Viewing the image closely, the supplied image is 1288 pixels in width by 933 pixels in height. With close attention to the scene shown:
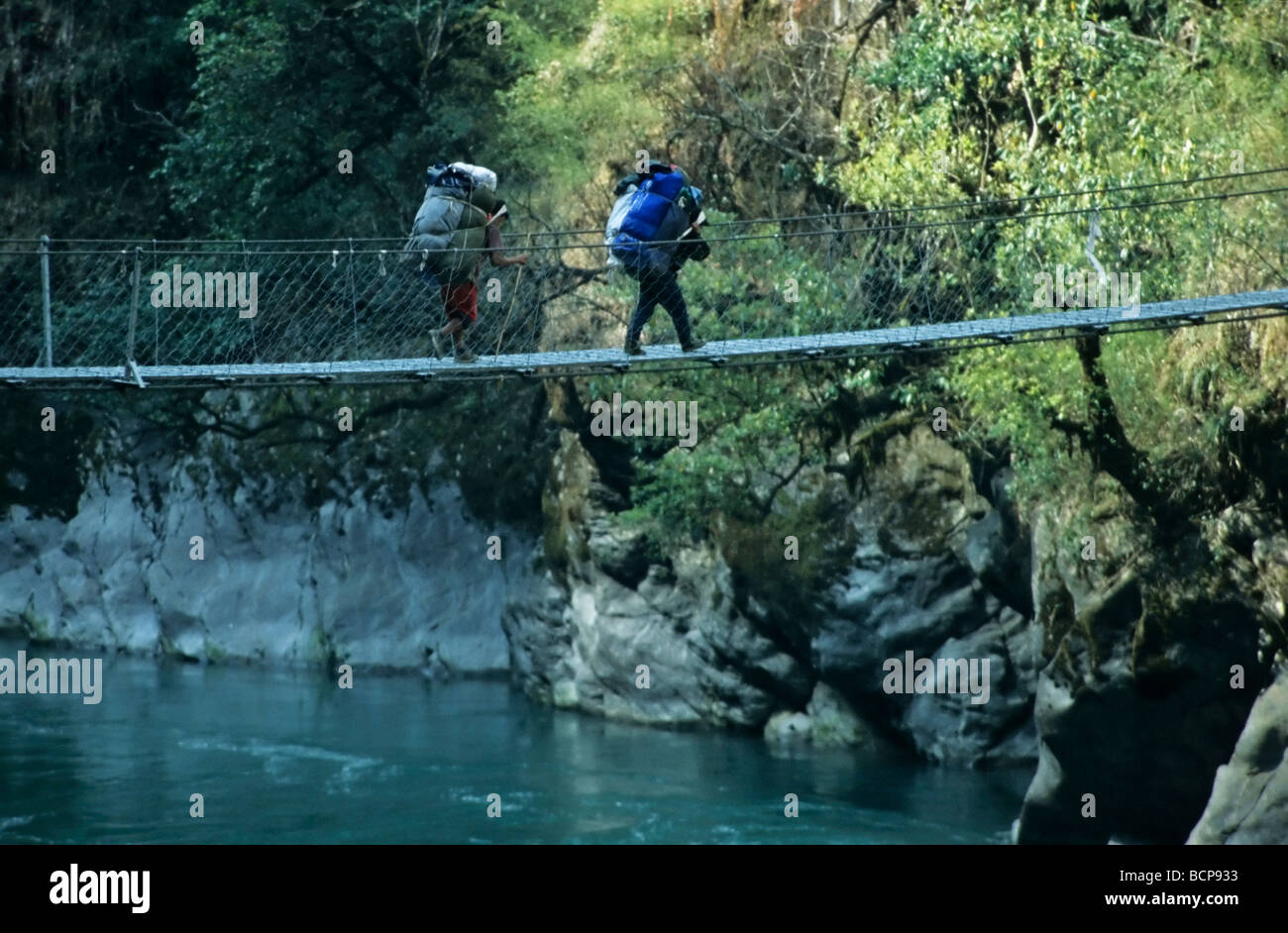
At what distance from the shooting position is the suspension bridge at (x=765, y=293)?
10055 mm

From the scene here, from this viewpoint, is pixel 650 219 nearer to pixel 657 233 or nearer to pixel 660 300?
pixel 657 233

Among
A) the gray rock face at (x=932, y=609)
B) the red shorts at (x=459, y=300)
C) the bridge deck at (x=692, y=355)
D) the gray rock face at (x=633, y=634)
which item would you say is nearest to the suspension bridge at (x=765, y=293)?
the bridge deck at (x=692, y=355)

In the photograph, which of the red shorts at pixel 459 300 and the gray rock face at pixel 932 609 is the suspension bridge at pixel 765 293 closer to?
the red shorts at pixel 459 300

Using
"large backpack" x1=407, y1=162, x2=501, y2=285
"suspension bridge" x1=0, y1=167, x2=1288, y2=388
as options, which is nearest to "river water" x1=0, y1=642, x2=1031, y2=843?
"suspension bridge" x1=0, y1=167, x2=1288, y2=388

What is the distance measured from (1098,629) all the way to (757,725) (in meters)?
4.99

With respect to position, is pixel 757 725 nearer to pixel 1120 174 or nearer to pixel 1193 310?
pixel 1120 174

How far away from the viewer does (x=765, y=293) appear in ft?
48.3

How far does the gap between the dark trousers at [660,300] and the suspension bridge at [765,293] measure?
5.5 inches

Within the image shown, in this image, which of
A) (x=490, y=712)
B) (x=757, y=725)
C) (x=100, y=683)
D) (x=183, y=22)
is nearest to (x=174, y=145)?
(x=183, y=22)

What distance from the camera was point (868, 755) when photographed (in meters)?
15.4

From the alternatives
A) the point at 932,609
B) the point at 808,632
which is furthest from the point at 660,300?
the point at 808,632

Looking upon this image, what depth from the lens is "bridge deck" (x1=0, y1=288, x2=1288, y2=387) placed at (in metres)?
9.40

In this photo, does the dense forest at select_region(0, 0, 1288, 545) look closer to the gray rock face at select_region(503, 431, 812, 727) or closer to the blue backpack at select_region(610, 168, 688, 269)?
the gray rock face at select_region(503, 431, 812, 727)

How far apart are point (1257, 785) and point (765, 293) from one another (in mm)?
5859
